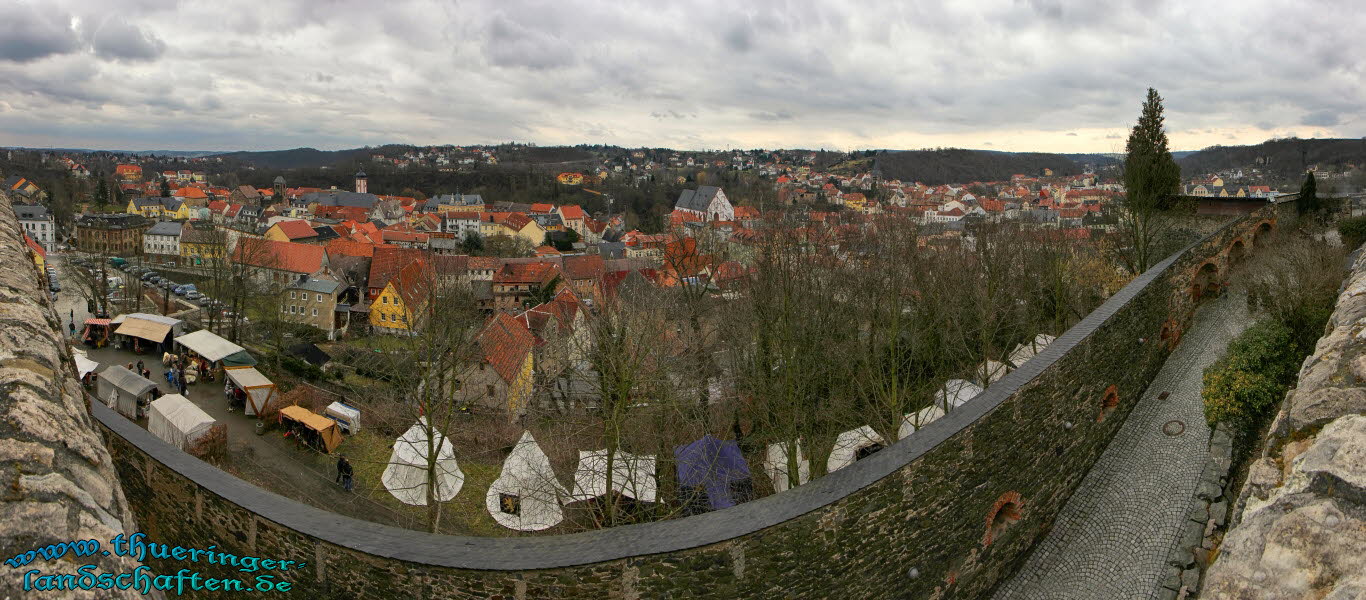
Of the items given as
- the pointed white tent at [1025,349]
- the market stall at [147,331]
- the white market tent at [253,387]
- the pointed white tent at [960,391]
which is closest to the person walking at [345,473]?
the white market tent at [253,387]

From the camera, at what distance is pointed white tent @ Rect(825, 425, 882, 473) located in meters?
13.1

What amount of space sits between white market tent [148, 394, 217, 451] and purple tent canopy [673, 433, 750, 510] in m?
11.6

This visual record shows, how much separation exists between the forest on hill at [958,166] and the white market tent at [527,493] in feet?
461

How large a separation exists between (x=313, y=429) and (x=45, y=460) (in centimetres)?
1925

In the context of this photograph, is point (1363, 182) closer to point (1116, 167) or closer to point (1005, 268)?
point (1116, 167)

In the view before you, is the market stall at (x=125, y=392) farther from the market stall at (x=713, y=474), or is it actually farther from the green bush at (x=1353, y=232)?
Result: the green bush at (x=1353, y=232)

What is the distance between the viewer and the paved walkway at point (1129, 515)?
6.91 meters

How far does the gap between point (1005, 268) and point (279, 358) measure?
72.4 ft

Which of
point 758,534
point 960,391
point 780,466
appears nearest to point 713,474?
point 780,466

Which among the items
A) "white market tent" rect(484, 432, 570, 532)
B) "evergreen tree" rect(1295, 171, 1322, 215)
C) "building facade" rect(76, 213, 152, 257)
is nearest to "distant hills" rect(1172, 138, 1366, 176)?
"evergreen tree" rect(1295, 171, 1322, 215)

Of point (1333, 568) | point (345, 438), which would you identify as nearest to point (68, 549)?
point (1333, 568)

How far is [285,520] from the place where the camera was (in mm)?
4965

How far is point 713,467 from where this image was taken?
496 inches

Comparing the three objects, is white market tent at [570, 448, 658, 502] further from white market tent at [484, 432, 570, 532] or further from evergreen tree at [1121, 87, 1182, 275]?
evergreen tree at [1121, 87, 1182, 275]
